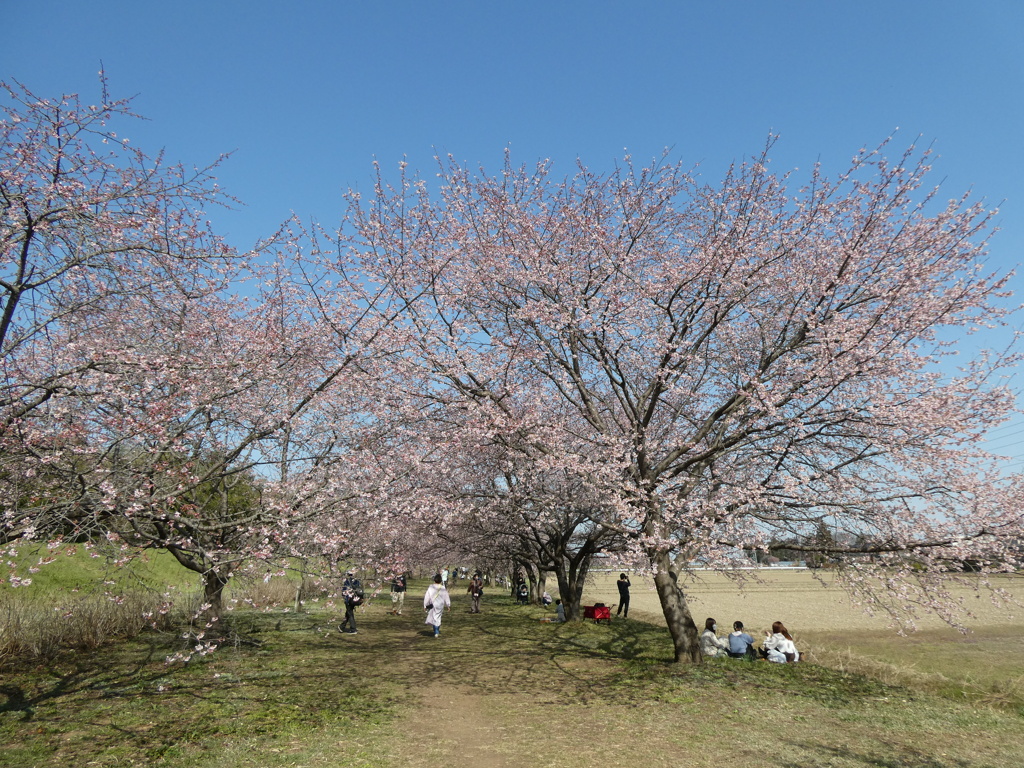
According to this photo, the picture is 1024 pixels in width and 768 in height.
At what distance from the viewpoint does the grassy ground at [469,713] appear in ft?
20.4

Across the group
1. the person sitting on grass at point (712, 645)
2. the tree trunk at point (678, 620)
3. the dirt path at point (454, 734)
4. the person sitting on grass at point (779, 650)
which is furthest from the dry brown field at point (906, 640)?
the dirt path at point (454, 734)

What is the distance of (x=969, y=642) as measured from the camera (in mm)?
19016

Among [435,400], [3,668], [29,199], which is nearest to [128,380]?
[29,199]

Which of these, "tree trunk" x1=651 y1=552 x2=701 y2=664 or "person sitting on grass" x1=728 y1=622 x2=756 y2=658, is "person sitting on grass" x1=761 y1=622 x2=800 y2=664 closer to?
"person sitting on grass" x1=728 y1=622 x2=756 y2=658

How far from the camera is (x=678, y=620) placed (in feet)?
35.9

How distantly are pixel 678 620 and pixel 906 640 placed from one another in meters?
13.7

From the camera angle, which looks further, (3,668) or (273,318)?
(273,318)

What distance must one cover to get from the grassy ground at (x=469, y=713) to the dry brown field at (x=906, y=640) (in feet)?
4.61

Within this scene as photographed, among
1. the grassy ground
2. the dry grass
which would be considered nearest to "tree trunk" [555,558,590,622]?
the grassy ground

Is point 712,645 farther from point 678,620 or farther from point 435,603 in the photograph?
point 435,603

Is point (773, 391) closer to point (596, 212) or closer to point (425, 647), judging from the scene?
point (596, 212)

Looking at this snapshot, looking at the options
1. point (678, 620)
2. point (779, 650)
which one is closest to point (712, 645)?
point (779, 650)

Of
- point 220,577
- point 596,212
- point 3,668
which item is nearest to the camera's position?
point 3,668

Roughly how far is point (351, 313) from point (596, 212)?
516 centimetres
